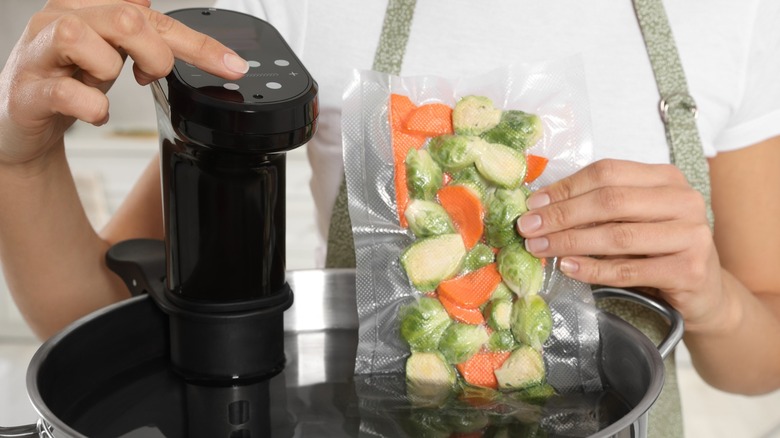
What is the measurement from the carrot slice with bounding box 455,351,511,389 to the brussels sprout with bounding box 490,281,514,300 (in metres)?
0.04

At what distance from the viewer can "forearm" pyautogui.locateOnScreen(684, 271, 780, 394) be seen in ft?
2.78

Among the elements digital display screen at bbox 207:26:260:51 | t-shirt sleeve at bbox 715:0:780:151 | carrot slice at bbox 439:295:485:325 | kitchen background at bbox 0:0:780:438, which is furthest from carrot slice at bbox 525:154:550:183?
kitchen background at bbox 0:0:780:438

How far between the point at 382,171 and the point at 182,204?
16 centimetres

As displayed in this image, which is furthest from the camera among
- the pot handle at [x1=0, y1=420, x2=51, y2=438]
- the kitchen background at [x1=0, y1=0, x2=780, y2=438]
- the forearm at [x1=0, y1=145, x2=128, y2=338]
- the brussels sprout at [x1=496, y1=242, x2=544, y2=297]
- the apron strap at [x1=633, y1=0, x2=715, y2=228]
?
the kitchen background at [x1=0, y1=0, x2=780, y2=438]

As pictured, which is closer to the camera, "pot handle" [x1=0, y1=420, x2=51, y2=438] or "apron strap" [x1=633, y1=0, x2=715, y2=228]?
"pot handle" [x1=0, y1=420, x2=51, y2=438]

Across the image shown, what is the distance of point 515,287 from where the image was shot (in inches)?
25.7

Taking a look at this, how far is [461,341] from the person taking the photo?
66 cm

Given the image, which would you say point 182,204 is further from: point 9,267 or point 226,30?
point 9,267

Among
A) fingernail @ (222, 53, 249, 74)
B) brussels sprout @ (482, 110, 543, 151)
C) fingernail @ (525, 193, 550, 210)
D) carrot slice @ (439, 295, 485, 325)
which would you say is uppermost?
fingernail @ (222, 53, 249, 74)

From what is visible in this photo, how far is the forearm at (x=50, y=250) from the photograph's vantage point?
0.77 metres

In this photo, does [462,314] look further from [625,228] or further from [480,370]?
[625,228]

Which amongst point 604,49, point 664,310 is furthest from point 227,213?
point 604,49

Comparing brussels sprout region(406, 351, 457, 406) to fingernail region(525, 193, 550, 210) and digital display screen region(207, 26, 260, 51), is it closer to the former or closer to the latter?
fingernail region(525, 193, 550, 210)

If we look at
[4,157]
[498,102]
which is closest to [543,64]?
[498,102]
